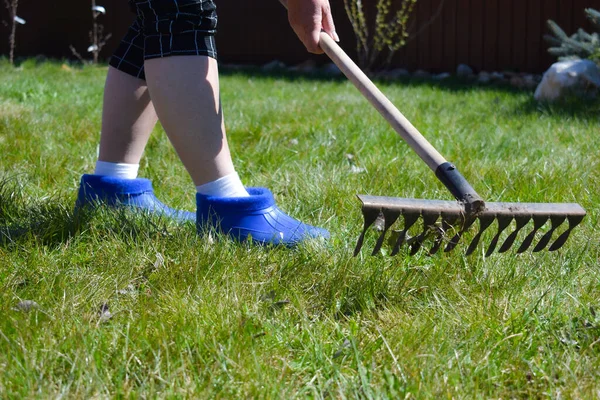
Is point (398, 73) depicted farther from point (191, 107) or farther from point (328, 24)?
point (191, 107)

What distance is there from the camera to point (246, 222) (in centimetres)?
200

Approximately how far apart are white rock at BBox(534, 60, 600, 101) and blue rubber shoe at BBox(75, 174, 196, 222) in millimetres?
4067

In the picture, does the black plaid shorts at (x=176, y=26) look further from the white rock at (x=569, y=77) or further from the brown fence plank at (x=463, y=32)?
the brown fence plank at (x=463, y=32)

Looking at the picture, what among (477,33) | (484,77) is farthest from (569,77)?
(477,33)

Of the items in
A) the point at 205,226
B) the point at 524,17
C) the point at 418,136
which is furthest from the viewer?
the point at 524,17

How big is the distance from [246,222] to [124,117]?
539mm

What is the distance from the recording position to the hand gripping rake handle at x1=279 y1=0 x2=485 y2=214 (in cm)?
169

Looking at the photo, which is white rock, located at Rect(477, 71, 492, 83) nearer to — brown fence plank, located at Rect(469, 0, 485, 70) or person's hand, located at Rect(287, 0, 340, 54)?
brown fence plank, located at Rect(469, 0, 485, 70)

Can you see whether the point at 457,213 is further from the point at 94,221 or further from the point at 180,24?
the point at 94,221

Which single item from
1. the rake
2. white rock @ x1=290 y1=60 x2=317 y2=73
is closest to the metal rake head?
the rake

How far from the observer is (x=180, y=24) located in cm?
191

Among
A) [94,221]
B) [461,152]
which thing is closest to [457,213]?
[94,221]

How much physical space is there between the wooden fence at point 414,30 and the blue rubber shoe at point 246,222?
6.88m

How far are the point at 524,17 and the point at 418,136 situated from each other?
283 inches
